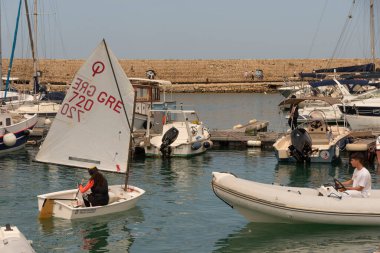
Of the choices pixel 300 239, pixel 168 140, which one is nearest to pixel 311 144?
pixel 168 140

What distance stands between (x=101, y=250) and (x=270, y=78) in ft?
333

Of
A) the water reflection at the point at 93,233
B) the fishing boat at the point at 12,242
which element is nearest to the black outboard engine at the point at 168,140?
the water reflection at the point at 93,233

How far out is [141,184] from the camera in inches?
1161

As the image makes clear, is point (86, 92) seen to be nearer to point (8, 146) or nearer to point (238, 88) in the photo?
point (8, 146)

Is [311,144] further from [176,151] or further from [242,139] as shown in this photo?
[242,139]

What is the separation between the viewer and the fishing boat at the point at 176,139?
3634 cm

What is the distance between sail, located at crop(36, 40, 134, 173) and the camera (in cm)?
2334

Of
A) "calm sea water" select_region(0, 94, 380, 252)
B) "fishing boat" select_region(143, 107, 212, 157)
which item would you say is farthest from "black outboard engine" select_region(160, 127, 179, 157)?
"calm sea water" select_region(0, 94, 380, 252)

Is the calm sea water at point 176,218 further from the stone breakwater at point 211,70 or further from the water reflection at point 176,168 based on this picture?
the stone breakwater at point 211,70

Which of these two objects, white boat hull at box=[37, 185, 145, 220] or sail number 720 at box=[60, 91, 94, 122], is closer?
→ white boat hull at box=[37, 185, 145, 220]

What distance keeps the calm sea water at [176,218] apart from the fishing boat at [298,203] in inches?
20.7

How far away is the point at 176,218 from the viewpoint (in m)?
23.3

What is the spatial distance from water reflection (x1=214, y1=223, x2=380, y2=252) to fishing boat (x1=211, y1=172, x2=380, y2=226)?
37 cm

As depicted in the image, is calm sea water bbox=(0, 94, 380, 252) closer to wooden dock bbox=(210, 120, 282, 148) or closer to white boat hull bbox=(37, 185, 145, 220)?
white boat hull bbox=(37, 185, 145, 220)
